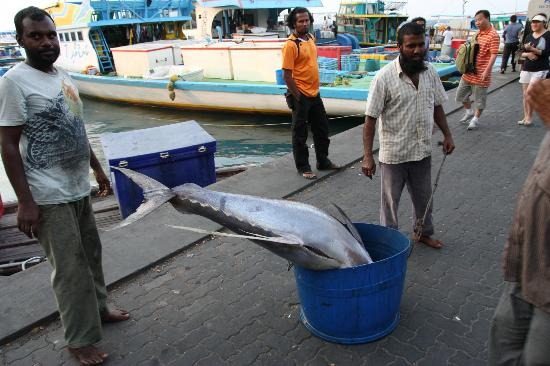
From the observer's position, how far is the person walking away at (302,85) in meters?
5.38

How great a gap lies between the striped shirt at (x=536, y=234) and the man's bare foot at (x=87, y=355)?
2453 millimetres

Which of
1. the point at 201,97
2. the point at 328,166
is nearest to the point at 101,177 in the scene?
the point at 328,166

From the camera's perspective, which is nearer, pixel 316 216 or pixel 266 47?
pixel 316 216

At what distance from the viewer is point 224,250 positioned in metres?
4.20

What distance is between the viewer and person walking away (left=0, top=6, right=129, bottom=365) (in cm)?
230

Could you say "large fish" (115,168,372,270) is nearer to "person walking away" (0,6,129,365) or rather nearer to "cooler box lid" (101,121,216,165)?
"person walking away" (0,6,129,365)

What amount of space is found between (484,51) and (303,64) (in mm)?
3935

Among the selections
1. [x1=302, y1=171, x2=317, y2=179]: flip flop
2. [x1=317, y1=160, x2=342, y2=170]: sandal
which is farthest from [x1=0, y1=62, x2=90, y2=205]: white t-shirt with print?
[x1=317, y1=160, x2=342, y2=170]: sandal

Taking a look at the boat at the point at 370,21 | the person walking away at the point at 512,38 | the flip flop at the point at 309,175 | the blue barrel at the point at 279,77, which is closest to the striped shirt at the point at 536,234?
the flip flop at the point at 309,175

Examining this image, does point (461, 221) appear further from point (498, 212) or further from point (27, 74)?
point (27, 74)

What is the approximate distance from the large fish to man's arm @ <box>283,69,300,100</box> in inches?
118

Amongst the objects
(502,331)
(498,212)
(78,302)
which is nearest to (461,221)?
(498,212)

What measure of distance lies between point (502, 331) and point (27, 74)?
105 inches

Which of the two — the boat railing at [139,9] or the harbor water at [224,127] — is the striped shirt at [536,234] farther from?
the boat railing at [139,9]
